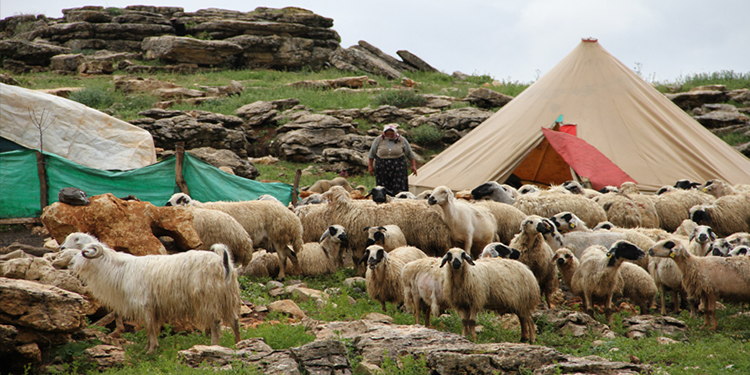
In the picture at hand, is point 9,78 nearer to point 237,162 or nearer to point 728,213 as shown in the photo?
point 237,162

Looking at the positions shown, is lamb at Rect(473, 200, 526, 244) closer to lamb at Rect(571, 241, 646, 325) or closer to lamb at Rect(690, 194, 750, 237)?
lamb at Rect(571, 241, 646, 325)

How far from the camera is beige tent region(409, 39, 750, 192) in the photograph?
1471 cm

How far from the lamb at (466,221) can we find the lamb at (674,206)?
161 inches

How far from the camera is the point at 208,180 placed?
11.5 metres

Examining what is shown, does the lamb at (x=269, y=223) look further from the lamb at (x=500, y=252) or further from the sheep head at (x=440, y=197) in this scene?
the lamb at (x=500, y=252)

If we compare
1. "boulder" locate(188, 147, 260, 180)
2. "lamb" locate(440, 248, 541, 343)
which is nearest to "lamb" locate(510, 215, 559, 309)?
"lamb" locate(440, 248, 541, 343)

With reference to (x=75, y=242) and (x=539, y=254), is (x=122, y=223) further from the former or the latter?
(x=539, y=254)

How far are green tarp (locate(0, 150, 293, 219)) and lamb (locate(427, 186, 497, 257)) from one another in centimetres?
449

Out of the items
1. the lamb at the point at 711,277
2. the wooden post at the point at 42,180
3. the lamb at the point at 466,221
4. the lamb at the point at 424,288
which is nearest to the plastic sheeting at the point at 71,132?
the wooden post at the point at 42,180

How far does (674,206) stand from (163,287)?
33.5ft

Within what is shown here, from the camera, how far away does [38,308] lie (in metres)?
5.37

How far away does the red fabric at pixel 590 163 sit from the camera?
1354 cm

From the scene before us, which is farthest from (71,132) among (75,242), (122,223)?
(75,242)

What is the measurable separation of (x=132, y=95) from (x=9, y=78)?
5259 millimetres
